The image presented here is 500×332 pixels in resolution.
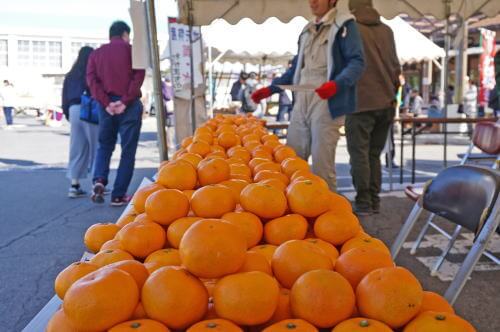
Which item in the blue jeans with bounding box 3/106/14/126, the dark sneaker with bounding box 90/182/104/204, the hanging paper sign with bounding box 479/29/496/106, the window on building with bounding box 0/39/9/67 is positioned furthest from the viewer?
the window on building with bounding box 0/39/9/67

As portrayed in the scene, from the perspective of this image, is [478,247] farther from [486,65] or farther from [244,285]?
[486,65]

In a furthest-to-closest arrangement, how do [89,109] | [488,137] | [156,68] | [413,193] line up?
[89,109] < [488,137] < [156,68] < [413,193]

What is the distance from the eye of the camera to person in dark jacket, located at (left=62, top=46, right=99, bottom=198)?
6.20 metres

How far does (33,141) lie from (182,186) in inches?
559

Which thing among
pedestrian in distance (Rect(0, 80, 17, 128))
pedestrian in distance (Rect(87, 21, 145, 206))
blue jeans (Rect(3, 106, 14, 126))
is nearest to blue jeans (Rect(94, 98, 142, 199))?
pedestrian in distance (Rect(87, 21, 145, 206))

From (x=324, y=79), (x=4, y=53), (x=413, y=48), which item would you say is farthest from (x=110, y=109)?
(x=4, y=53)

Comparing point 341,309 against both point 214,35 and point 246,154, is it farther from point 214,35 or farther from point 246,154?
point 214,35

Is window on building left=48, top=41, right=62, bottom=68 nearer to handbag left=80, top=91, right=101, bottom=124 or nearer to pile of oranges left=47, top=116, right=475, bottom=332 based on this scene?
handbag left=80, top=91, right=101, bottom=124

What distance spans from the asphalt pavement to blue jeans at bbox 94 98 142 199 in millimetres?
414

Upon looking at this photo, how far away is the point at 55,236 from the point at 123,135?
52.0 inches

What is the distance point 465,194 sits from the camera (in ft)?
7.91

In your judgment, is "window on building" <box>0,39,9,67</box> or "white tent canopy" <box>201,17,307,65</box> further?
"window on building" <box>0,39,9,67</box>

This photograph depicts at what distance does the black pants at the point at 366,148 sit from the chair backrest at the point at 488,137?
2.62ft

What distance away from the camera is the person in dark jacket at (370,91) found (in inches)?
184
